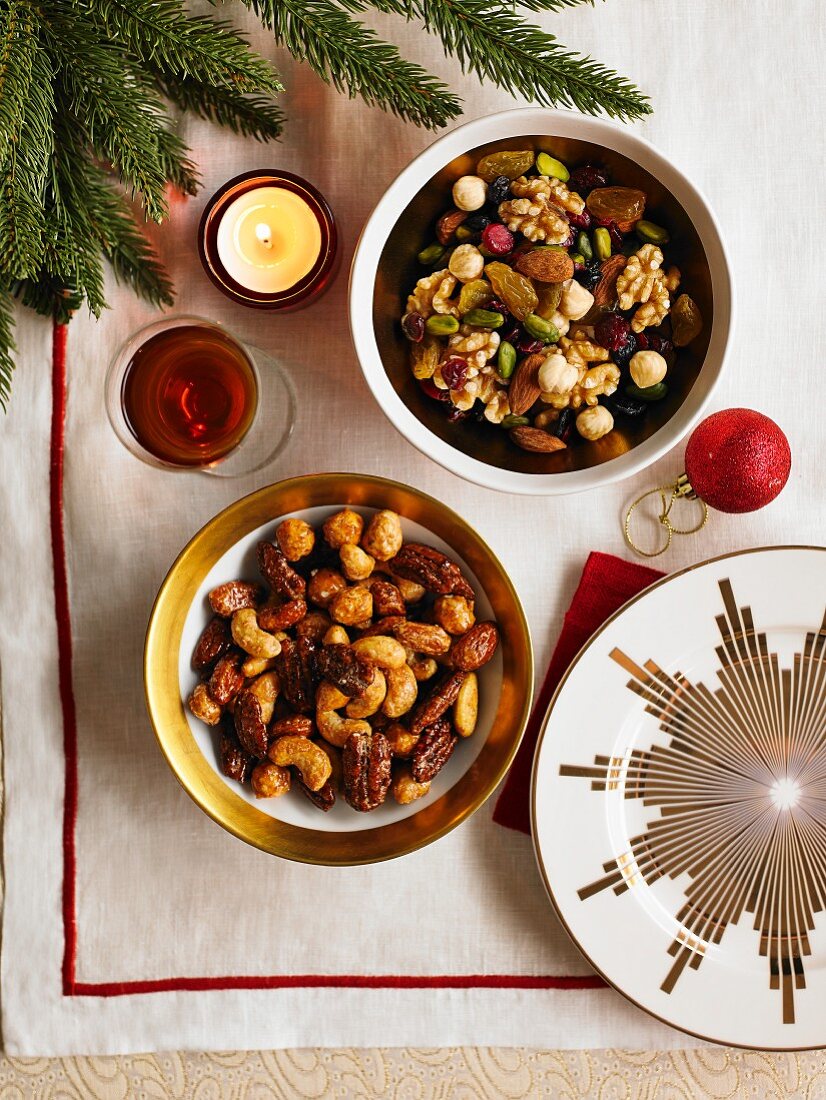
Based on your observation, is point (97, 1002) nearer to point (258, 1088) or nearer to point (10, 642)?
point (258, 1088)

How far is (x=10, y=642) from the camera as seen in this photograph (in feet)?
2.85

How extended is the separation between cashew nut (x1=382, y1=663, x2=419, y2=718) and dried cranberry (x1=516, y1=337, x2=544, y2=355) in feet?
0.93

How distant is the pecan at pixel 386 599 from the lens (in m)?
0.77

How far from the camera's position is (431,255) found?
737 millimetres

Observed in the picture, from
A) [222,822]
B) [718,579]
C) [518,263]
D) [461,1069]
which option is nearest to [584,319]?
[518,263]

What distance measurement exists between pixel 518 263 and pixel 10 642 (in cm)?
60

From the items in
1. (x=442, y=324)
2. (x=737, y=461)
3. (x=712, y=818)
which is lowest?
(x=712, y=818)

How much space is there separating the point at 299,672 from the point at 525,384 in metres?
0.31

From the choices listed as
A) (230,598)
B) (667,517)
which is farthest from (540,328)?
(230,598)

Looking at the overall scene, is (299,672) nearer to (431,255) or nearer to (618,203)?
(431,255)

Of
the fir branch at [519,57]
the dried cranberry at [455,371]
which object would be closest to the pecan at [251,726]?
the dried cranberry at [455,371]

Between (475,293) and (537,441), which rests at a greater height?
(475,293)

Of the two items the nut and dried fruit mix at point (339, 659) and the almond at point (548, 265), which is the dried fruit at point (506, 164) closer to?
the almond at point (548, 265)

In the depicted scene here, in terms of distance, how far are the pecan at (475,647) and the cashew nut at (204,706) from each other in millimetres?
210
